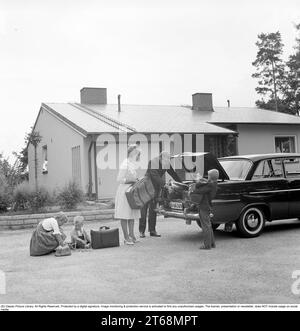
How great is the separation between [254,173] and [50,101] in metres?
17.8

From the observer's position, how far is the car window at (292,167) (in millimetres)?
9422

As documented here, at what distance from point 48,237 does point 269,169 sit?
4.36m

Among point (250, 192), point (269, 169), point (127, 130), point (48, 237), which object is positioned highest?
point (127, 130)

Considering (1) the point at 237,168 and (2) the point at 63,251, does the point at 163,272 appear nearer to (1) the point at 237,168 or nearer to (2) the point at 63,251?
(2) the point at 63,251

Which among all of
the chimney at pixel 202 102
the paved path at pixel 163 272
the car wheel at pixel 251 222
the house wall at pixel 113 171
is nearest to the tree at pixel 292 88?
the chimney at pixel 202 102

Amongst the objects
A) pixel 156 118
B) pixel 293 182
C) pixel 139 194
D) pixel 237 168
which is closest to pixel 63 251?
pixel 139 194

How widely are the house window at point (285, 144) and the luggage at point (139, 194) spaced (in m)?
16.4

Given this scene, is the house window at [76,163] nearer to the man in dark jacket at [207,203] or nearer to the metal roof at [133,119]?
the metal roof at [133,119]

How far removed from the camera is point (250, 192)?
8758 mm

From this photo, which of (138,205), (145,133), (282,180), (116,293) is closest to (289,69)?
(145,133)

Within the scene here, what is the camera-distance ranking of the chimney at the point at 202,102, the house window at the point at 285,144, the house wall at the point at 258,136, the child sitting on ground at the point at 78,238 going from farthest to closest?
1. the chimney at the point at 202,102
2. the house window at the point at 285,144
3. the house wall at the point at 258,136
4. the child sitting on ground at the point at 78,238

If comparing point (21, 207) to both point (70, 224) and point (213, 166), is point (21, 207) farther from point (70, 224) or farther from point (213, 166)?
point (213, 166)

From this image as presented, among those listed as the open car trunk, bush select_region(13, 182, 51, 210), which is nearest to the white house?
bush select_region(13, 182, 51, 210)
